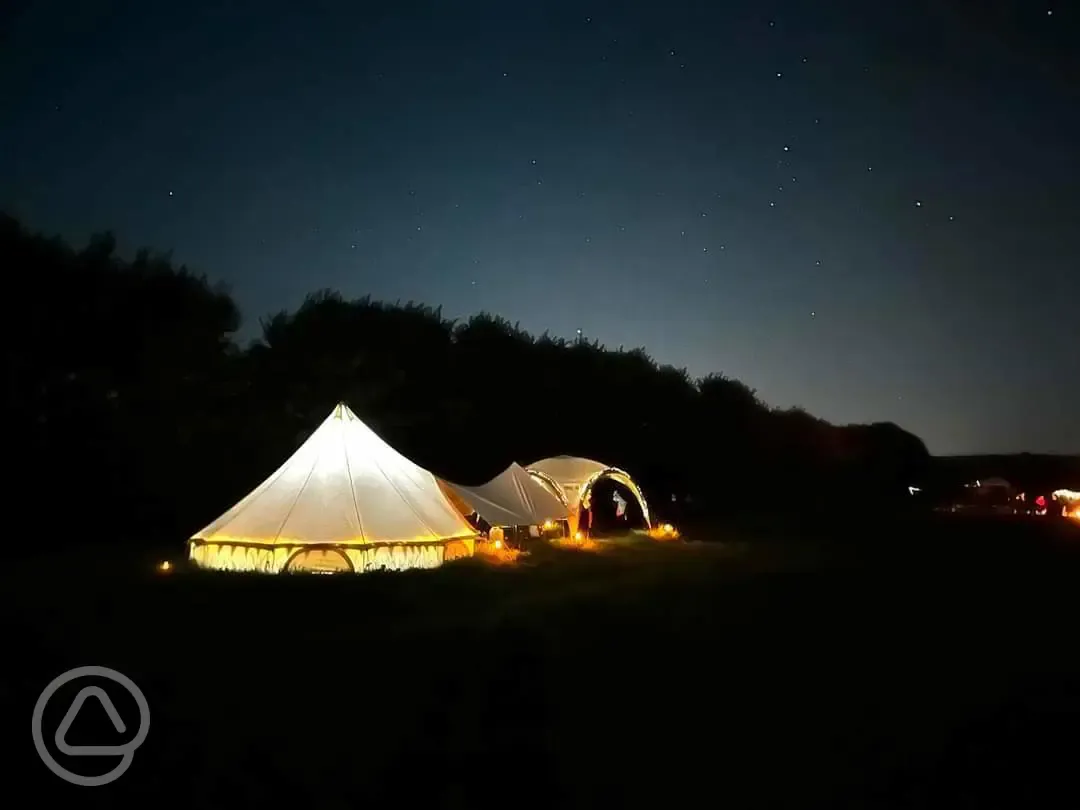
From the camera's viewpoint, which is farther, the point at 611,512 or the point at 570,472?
the point at 611,512

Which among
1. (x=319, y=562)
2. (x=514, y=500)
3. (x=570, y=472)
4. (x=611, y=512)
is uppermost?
(x=570, y=472)

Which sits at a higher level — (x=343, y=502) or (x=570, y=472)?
(x=570, y=472)

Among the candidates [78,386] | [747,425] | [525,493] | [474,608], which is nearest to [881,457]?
[747,425]

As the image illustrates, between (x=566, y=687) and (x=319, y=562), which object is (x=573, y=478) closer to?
(x=319, y=562)

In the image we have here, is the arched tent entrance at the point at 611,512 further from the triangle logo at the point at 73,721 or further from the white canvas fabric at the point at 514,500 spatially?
the triangle logo at the point at 73,721

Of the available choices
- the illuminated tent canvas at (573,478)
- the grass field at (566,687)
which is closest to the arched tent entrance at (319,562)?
the grass field at (566,687)

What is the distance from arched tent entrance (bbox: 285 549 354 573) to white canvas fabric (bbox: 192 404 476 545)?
211 mm

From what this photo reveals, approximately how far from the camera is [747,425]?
192ft

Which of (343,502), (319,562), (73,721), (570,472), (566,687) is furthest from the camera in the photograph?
(570,472)

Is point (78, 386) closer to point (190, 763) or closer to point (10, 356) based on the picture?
point (10, 356)

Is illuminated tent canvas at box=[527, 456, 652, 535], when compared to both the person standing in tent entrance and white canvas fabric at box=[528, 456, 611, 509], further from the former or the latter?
the person standing in tent entrance

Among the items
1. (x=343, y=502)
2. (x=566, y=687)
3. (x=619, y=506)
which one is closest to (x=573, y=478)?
(x=619, y=506)

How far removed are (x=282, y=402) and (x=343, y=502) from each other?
16.9 meters

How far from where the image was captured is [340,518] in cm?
1680
